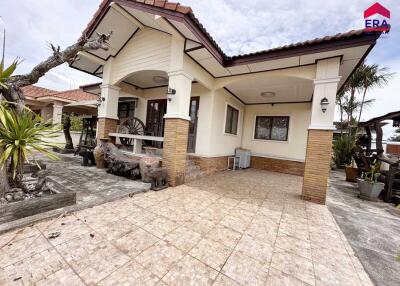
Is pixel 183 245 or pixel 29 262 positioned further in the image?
pixel 183 245

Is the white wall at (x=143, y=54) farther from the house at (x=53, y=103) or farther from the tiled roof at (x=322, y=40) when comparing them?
the house at (x=53, y=103)

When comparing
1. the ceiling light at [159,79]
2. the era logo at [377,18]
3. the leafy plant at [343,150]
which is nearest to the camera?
the era logo at [377,18]

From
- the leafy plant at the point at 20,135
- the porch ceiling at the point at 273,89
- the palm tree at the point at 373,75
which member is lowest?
the leafy plant at the point at 20,135

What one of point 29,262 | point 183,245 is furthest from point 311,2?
point 29,262

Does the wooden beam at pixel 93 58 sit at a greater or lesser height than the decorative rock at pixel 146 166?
greater

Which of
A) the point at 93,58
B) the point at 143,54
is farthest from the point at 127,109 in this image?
the point at 143,54

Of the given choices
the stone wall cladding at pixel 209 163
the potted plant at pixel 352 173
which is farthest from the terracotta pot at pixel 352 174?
the stone wall cladding at pixel 209 163

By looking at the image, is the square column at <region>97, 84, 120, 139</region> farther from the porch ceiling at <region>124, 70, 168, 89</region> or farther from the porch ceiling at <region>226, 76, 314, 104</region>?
the porch ceiling at <region>226, 76, 314, 104</region>

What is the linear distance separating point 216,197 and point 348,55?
14.4 feet

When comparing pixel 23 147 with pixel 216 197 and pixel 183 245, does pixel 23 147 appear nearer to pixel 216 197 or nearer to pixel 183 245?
pixel 183 245

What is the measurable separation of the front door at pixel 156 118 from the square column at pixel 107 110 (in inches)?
63.1

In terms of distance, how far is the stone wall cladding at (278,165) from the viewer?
25.3 ft

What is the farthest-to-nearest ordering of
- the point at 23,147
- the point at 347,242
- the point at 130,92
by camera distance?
1. the point at 130,92
2. the point at 347,242
3. the point at 23,147

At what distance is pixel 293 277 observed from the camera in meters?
1.75
